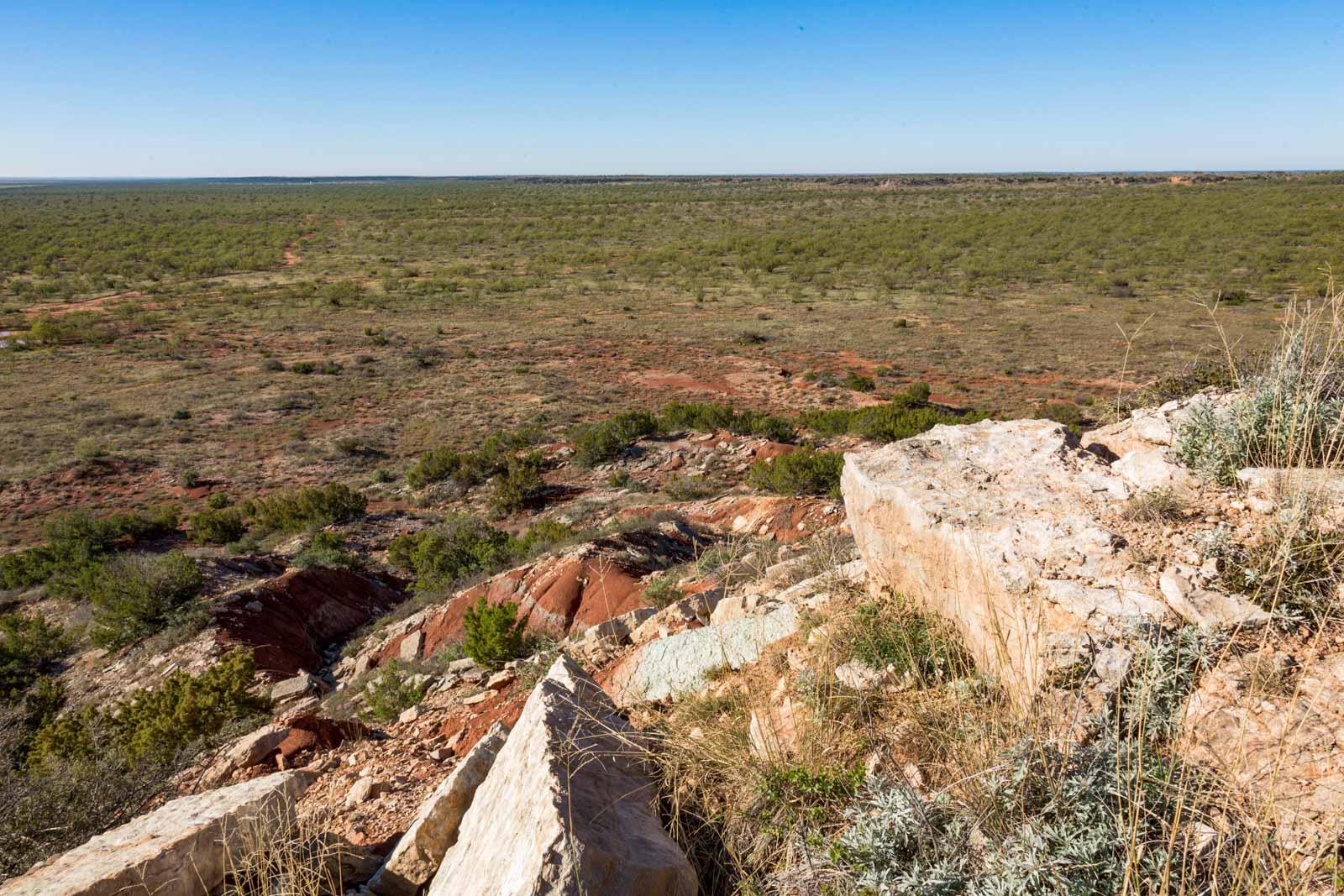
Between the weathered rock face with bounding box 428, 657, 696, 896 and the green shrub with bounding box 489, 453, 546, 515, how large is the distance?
11.3 m

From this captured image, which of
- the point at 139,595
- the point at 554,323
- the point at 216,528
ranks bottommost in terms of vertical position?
the point at 216,528

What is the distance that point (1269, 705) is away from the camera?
2.30m

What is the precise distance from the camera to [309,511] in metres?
13.9

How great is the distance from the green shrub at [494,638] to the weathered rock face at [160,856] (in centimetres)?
344

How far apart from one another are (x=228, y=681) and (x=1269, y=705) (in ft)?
24.8

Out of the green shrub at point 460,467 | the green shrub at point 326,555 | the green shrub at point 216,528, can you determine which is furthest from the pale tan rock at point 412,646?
the green shrub at point 216,528

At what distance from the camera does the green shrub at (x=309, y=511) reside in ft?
45.5

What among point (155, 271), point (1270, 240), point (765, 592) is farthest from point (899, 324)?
point (155, 271)

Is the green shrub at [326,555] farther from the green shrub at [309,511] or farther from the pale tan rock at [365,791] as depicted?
the pale tan rock at [365,791]

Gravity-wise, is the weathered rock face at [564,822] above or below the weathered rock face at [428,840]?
above

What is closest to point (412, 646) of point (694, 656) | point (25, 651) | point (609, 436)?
point (25, 651)

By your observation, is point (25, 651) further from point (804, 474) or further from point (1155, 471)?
point (1155, 471)

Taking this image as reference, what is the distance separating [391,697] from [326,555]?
21.1 feet

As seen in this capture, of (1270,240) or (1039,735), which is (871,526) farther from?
(1270,240)
